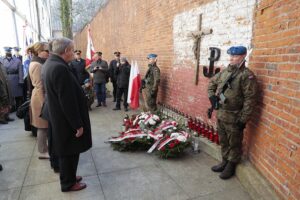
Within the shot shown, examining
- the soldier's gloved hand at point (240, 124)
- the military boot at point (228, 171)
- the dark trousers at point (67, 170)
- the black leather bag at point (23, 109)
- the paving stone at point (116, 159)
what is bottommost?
the paving stone at point (116, 159)

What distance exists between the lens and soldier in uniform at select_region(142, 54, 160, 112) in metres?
5.73

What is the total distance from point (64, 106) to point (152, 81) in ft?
12.1

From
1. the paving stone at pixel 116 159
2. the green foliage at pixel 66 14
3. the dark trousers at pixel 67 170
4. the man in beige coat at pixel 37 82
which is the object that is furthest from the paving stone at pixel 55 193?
the green foliage at pixel 66 14

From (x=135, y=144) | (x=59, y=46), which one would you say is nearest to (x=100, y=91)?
(x=135, y=144)

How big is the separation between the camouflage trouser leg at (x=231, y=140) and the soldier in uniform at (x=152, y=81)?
278 cm

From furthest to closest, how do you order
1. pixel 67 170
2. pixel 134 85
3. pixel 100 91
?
1. pixel 100 91
2. pixel 134 85
3. pixel 67 170

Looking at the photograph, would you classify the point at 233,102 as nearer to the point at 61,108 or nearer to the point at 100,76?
the point at 61,108

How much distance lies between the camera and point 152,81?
5.92 m

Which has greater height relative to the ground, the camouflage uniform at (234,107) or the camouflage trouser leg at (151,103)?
the camouflage uniform at (234,107)

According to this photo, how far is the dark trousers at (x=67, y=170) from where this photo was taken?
8.87 ft

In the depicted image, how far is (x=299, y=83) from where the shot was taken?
6.91 ft

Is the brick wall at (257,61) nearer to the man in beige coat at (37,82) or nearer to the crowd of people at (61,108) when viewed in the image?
the crowd of people at (61,108)

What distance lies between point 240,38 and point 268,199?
7.00 feet

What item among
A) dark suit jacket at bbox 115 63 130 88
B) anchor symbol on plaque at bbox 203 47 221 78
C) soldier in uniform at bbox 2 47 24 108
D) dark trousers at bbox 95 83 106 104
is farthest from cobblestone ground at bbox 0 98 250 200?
dark trousers at bbox 95 83 106 104
